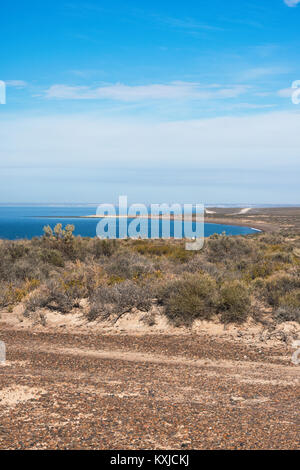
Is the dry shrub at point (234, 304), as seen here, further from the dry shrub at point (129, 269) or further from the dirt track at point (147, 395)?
the dry shrub at point (129, 269)

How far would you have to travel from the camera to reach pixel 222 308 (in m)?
10.6

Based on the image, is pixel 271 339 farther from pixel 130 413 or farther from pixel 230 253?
pixel 230 253

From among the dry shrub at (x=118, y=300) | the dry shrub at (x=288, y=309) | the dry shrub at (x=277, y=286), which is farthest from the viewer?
the dry shrub at (x=277, y=286)

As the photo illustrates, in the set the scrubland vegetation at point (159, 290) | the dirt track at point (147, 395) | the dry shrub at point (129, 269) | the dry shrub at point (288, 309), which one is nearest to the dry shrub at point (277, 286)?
the scrubland vegetation at point (159, 290)

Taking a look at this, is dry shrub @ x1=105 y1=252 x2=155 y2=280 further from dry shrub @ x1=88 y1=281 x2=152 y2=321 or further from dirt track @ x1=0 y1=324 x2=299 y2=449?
dirt track @ x1=0 y1=324 x2=299 y2=449

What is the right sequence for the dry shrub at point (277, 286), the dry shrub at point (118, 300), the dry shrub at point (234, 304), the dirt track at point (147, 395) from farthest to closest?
the dry shrub at point (277, 286) → the dry shrub at point (118, 300) → the dry shrub at point (234, 304) → the dirt track at point (147, 395)

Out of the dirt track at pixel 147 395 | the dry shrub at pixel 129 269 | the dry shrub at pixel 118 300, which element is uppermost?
the dry shrub at pixel 129 269

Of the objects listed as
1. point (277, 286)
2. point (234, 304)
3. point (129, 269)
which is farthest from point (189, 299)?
point (129, 269)

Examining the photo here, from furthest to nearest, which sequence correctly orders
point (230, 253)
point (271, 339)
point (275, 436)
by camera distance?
point (230, 253) < point (271, 339) < point (275, 436)

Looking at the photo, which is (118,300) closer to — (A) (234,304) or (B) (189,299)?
(B) (189,299)

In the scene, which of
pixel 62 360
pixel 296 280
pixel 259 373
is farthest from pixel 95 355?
pixel 296 280

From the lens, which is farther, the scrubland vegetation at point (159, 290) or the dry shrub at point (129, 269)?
the dry shrub at point (129, 269)

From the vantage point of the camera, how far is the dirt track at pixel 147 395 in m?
4.79

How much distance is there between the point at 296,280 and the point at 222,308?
3.03 m
